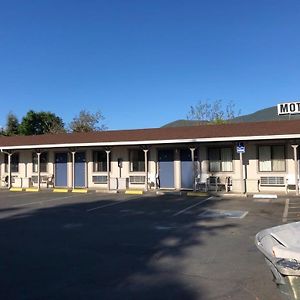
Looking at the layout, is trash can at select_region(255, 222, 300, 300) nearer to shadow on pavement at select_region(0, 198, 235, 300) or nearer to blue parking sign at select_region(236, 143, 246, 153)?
shadow on pavement at select_region(0, 198, 235, 300)

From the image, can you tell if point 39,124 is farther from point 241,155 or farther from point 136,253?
point 136,253

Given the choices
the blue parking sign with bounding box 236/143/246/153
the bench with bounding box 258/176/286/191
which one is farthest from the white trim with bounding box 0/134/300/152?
the bench with bounding box 258/176/286/191

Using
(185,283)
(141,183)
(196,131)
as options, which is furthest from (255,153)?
(185,283)

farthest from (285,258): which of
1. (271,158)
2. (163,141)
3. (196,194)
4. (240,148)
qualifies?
(163,141)

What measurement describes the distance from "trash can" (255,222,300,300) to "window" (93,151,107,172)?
899 inches

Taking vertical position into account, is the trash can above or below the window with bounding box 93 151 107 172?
below

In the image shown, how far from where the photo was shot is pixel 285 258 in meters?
3.79

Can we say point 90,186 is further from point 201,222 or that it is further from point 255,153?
point 201,222

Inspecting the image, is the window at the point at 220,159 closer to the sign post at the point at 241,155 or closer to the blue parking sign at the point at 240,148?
the sign post at the point at 241,155

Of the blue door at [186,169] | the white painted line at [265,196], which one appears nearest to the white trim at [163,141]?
the blue door at [186,169]

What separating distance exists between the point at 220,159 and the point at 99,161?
26.0 ft

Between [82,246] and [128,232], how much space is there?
79.4 inches

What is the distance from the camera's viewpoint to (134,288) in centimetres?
650

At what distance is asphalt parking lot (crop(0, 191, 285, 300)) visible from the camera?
6.41 metres
